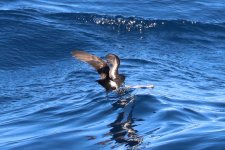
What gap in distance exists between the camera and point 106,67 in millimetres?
8898

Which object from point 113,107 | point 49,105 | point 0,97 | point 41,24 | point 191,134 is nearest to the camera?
point 191,134

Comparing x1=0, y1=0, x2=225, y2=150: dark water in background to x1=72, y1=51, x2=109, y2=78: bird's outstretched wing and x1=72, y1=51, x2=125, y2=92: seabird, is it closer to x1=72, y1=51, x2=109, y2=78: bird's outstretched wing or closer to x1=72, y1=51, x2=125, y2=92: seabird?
x1=72, y1=51, x2=125, y2=92: seabird

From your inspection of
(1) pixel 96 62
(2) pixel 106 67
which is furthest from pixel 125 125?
(1) pixel 96 62

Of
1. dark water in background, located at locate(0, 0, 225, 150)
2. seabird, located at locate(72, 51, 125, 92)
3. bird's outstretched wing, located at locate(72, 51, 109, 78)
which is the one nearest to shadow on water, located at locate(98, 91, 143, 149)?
dark water in background, located at locate(0, 0, 225, 150)

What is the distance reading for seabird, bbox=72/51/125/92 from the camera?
8812 millimetres

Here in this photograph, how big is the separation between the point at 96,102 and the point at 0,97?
2.16 meters

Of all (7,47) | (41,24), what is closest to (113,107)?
(7,47)

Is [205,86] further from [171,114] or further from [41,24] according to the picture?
[41,24]

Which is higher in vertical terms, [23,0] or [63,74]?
[23,0]

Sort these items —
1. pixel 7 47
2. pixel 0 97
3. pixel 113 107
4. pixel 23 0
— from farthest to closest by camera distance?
pixel 23 0
pixel 7 47
pixel 0 97
pixel 113 107

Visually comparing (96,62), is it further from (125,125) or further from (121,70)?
(121,70)

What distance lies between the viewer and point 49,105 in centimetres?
1105

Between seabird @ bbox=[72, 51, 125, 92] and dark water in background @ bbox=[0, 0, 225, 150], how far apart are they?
540mm

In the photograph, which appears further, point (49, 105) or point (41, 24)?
point (41, 24)
